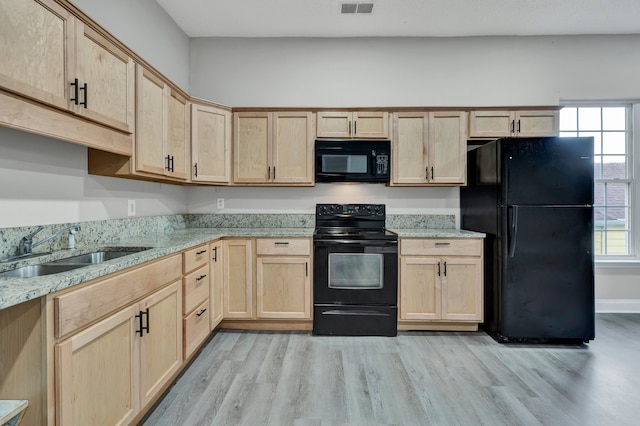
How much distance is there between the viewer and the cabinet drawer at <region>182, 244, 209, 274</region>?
2.23 meters

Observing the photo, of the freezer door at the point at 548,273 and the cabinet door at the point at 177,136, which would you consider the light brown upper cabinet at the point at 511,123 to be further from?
the cabinet door at the point at 177,136

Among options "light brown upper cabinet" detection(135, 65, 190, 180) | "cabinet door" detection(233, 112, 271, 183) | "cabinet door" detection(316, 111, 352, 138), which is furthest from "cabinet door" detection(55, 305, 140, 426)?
"cabinet door" detection(316, 111, 352, 138)

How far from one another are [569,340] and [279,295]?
8.23 feet

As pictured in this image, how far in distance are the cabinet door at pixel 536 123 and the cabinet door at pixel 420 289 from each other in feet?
5.20

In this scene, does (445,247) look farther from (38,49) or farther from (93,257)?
(38,49)

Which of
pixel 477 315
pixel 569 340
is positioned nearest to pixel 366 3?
pixel 477 315

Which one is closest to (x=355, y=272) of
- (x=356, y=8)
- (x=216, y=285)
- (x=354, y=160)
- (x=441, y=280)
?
(x=441, y=280)

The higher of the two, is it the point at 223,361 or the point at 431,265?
the point at 431,265

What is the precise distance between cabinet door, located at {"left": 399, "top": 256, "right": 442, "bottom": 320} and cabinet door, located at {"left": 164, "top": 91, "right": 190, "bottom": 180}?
208 cm

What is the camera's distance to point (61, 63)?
148 centimetres

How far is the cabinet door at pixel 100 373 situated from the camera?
3.88ft

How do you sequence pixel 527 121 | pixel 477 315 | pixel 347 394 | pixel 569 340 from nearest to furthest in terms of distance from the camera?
pixel 347 394
pixel 569 340
pixel 477 315
pixel 527 121

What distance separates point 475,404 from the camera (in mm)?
1964

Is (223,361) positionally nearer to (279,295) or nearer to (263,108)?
(279,295)
